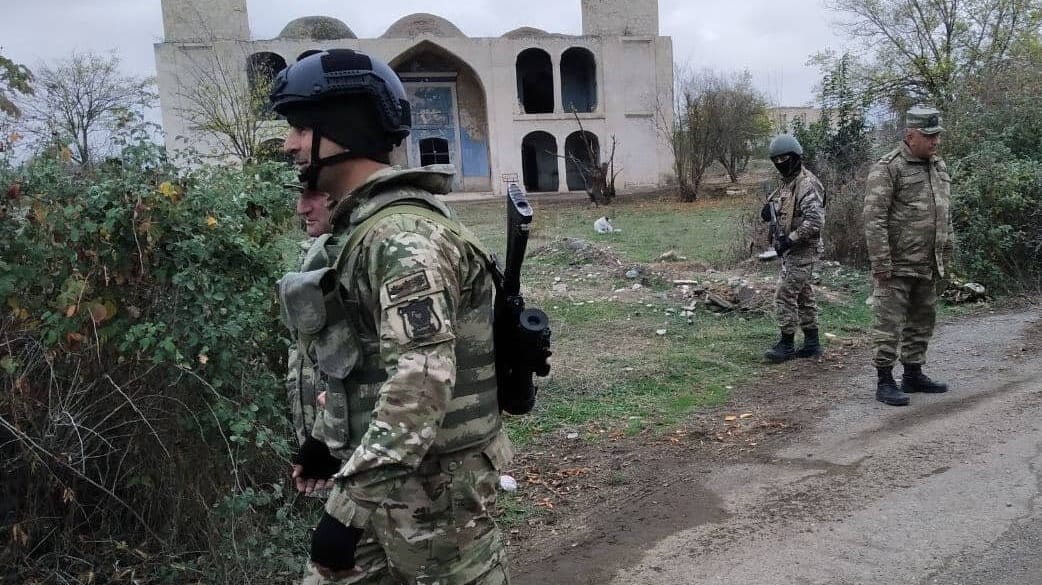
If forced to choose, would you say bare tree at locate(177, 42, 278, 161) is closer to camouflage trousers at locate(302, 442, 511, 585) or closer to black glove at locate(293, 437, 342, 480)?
black glove at locate(293, 437, 342, 480)

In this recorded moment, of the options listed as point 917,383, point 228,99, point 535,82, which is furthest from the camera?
point 535,82

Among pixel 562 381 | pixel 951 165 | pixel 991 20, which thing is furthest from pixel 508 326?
pixel 991 20

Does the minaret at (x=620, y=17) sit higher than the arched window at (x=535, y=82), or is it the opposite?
the minaret at (x=620, y=17)

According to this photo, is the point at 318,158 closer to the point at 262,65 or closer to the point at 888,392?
the point at 888,392

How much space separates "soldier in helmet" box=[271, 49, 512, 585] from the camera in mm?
1637

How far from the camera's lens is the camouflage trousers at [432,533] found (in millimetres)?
1809

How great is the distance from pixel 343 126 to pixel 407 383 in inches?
28.0

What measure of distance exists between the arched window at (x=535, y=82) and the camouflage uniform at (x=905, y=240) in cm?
3040

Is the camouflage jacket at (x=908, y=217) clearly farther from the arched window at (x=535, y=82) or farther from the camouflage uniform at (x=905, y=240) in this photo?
the arched window at (x=535, y=82)

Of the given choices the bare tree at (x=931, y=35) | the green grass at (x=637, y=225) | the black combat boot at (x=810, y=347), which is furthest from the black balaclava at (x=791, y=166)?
the bare tree at (x=931, y=35)

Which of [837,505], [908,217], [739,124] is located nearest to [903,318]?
[908,217]

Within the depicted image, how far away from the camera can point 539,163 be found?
118 feet

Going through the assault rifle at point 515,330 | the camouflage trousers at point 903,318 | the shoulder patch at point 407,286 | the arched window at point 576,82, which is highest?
the arched window at point 576,82

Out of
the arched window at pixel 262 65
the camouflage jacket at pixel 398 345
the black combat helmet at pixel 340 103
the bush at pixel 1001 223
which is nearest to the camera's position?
the camouflage jacket at pixel 398 345
